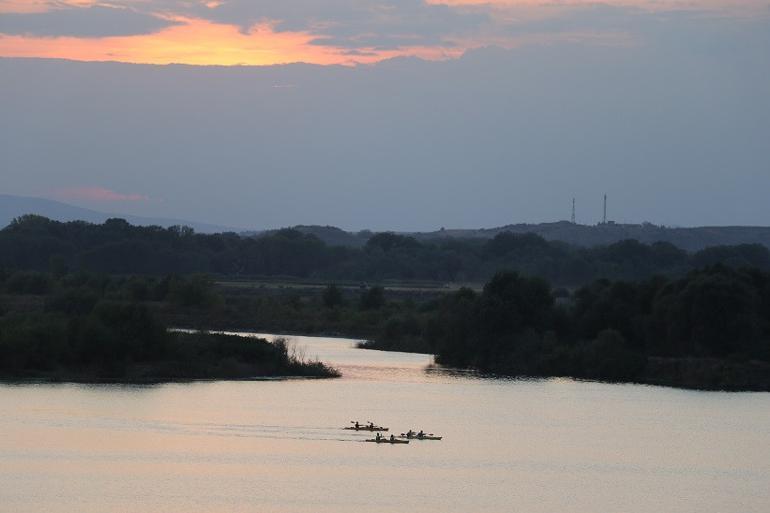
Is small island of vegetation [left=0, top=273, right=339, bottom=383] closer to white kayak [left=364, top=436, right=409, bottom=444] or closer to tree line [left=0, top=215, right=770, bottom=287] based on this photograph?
white kayak [left=364, top=436, right=409, bottom=444]

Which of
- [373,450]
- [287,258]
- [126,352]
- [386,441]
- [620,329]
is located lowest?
[373,450]

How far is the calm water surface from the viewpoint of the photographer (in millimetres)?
43031

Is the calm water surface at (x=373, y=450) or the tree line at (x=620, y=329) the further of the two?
the tree line at (x=620, y=329)

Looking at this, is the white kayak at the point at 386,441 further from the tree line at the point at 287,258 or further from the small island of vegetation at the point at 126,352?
the tree line at the point at 287,258

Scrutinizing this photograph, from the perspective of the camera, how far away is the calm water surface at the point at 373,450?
43031 millimetres

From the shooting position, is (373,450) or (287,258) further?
(287,258)

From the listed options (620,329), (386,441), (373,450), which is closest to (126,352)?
(386,441)

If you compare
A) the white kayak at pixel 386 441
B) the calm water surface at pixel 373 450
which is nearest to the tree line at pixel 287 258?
the calm water surface at pixel 373 450

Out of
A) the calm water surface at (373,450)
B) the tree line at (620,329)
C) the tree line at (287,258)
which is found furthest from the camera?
the tree line at (287,258)

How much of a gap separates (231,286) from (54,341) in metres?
74.0

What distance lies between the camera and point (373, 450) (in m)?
52.4

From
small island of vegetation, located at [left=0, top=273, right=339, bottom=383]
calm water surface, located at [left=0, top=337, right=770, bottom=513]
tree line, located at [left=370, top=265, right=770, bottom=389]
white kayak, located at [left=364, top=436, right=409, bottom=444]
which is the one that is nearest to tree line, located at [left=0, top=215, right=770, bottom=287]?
tree line, located at [left=370, top=265, right=770, bottom=389]

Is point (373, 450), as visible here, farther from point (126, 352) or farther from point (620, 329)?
point (620, 329)

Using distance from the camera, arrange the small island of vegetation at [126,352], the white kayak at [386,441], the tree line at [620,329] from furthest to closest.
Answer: the tree line at [620,329], the small island of vegetation at [126,352], the white kayak at [386,441]
